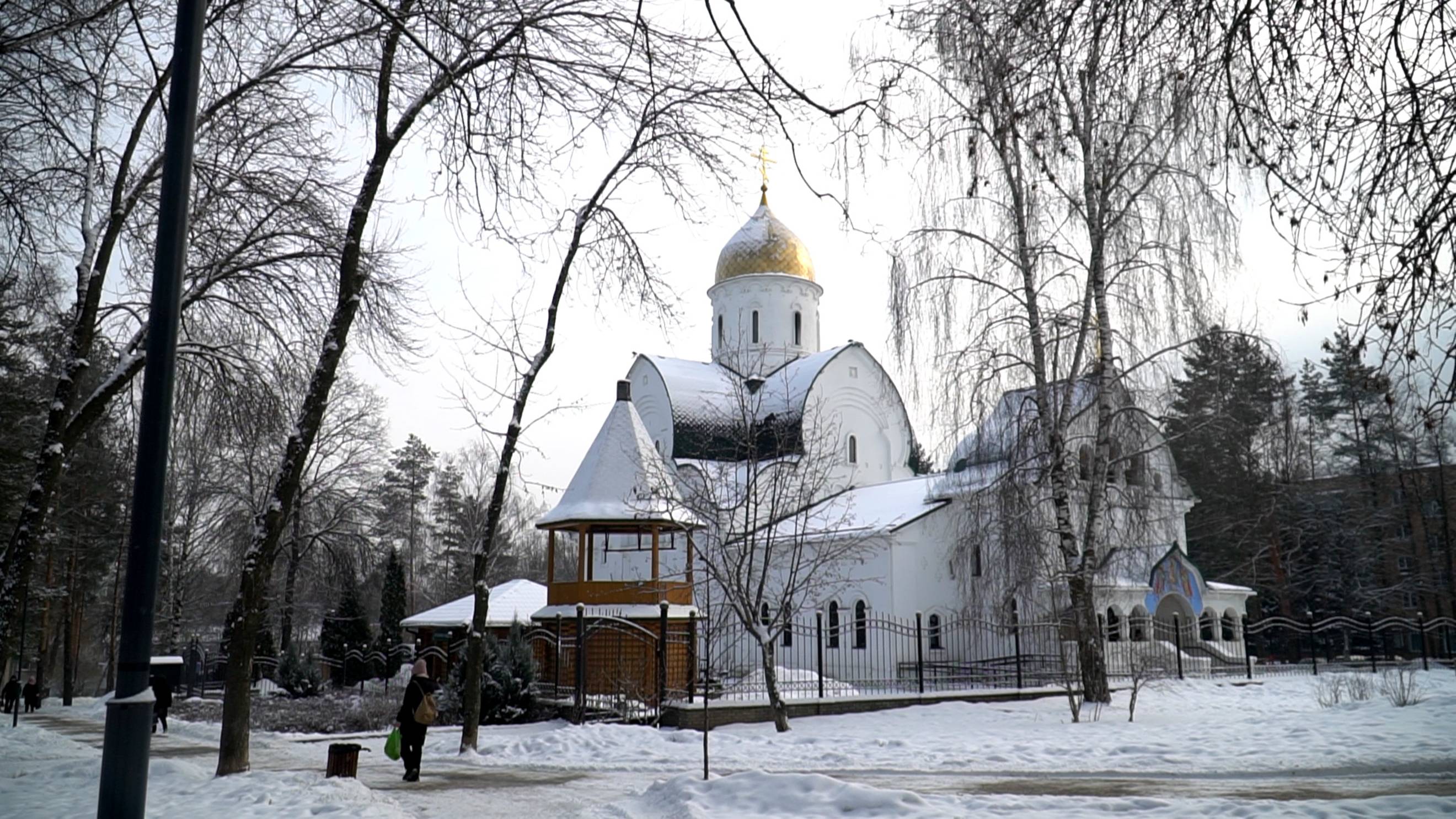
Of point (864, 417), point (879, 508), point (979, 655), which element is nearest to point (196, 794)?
point (979, 655)

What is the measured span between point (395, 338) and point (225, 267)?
2219 millimetres

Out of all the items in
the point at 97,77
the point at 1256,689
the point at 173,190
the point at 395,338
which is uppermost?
the point at 97,77

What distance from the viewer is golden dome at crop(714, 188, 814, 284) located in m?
39.0

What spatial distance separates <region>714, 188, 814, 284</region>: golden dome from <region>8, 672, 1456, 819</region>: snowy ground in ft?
79.6

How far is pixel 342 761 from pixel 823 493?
81.2ft

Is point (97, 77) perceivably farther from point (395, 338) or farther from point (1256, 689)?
point (1256, 689)

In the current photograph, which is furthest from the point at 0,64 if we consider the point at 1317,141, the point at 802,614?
the point at 802,614

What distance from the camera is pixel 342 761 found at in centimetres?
1012

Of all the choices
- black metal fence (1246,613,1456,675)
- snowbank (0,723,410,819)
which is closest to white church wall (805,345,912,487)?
black metal fence (1246,613,1456,675)

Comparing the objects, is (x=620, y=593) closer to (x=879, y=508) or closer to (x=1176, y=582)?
(x=879, y=508)

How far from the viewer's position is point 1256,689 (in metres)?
19.7

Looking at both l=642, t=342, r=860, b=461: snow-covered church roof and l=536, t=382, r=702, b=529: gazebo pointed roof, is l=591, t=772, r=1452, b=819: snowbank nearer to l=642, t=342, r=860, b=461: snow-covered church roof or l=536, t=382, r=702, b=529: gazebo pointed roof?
l=536, t=382, r=702, b=529: gazebo pointed roof

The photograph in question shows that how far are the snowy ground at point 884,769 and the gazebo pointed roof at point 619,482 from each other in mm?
3970

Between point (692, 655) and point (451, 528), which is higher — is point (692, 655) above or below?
below
